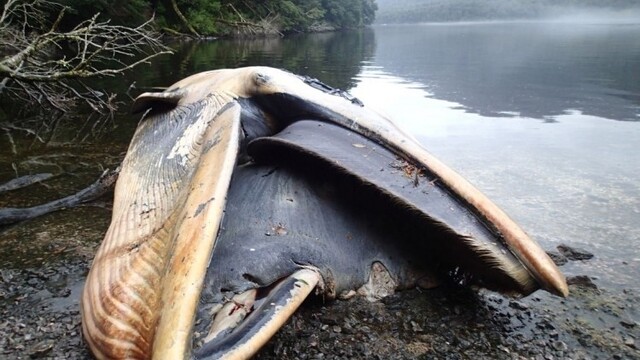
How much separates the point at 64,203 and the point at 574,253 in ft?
11.2

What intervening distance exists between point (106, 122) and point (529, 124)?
5.69 m

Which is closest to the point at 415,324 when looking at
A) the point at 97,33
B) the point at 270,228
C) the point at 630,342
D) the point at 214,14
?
the point at 270,228

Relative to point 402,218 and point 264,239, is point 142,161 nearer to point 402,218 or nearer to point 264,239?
point 264,239

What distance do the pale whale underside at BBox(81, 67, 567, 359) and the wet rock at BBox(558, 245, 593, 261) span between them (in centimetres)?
93

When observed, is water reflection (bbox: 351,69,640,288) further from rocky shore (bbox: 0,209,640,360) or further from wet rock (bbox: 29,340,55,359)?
wet rock (bbox: 29,340,55,359)

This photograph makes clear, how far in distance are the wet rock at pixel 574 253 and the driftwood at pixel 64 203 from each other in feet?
10.6

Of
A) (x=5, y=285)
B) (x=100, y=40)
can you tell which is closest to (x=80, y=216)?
(x=5, y=285)

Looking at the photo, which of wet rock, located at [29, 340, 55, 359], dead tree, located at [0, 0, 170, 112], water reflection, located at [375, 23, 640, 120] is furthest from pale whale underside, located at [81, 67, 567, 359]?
water reflection, located at [375, 23, 640, 120]

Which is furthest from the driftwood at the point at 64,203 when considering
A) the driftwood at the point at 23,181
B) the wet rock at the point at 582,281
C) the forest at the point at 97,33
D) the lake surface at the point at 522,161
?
the wet rock at the point at 582,281

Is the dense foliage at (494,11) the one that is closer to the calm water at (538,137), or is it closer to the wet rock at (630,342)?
the calm water at (538,137)

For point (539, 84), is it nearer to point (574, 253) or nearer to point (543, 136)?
point (543, 136)

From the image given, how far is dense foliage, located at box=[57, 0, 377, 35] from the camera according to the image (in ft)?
73.5

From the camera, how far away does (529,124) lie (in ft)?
24.6

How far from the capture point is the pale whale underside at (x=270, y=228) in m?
1.62
